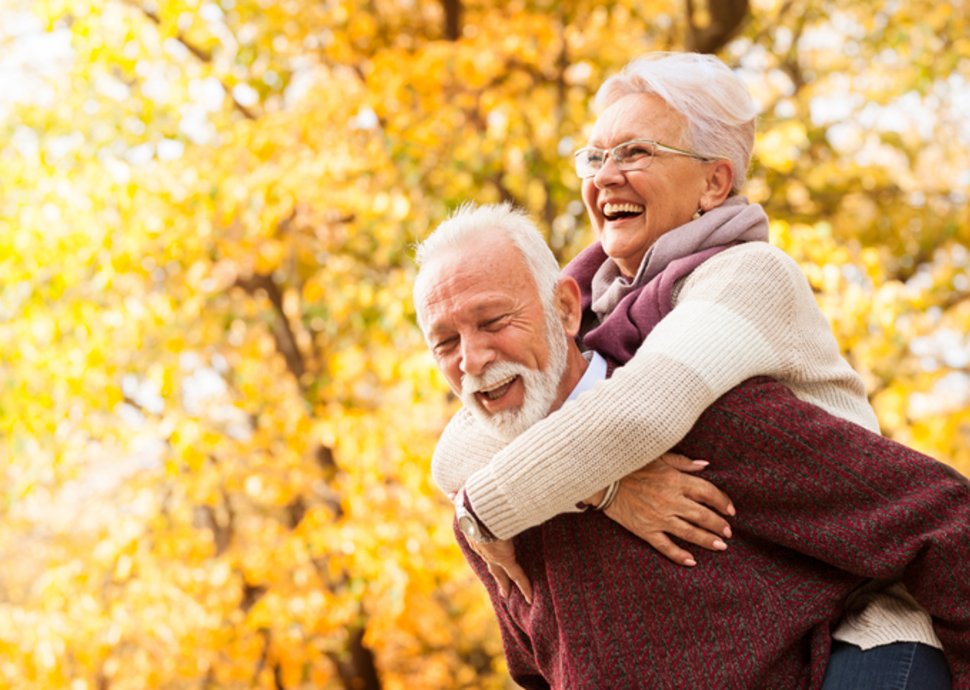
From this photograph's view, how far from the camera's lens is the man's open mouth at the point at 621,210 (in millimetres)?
1844

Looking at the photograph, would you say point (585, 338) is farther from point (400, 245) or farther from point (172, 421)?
point (172, 421)

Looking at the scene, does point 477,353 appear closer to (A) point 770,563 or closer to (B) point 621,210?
(B) point 621,210

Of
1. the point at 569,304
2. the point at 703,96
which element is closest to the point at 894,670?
the point at 569,304

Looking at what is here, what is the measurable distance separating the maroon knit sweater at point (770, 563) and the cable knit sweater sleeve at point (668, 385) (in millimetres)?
66

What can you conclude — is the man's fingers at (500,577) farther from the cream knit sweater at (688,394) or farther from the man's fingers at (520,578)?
the cream knit sweater at (688,394)

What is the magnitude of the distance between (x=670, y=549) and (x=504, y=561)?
0.27 m

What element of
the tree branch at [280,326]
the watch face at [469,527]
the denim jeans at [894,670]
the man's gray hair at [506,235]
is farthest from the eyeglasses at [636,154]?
the tree branch at [280,326]

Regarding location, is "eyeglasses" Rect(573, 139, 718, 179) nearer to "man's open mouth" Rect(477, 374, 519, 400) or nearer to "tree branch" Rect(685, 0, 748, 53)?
"man's open mouth" Rect(477, 374, 519, 400)

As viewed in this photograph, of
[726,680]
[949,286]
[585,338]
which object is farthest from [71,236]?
[949,286]

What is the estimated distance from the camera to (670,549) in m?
1.61

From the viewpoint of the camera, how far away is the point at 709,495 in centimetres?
160

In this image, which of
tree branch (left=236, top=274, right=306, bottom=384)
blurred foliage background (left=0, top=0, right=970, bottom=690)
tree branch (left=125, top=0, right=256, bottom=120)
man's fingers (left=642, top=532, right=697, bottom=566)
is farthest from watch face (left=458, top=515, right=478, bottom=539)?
tree branch (left=236, top=274, right=306, bottom=384)

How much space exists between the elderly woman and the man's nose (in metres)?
0.13

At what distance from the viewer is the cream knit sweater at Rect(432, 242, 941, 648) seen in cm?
151
